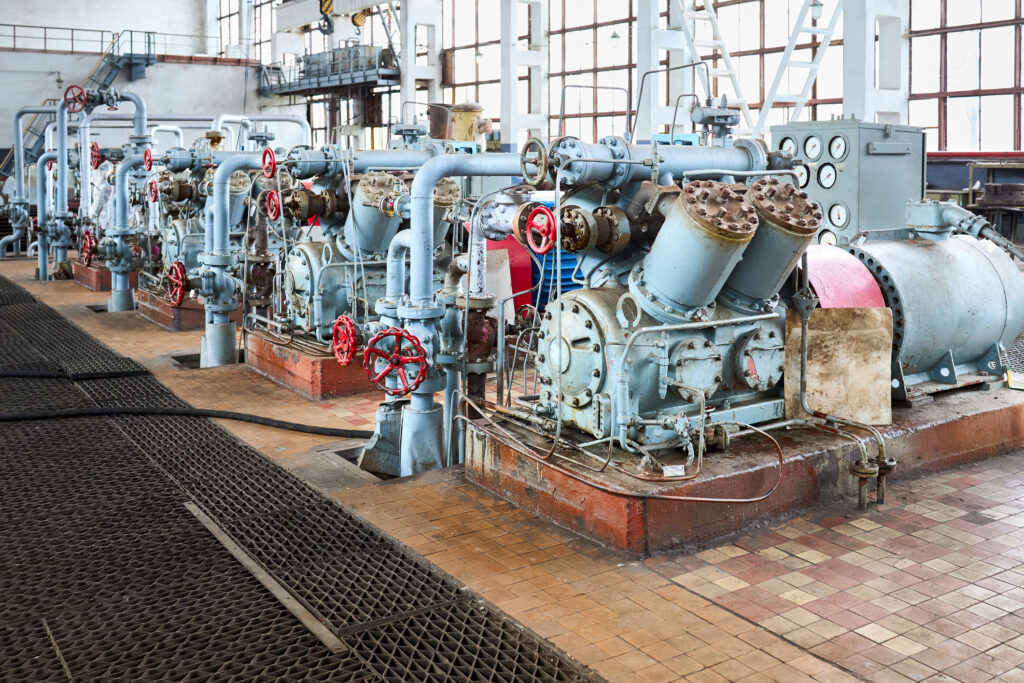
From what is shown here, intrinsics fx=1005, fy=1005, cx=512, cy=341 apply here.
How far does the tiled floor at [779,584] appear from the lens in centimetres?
341

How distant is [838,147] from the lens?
870 cm

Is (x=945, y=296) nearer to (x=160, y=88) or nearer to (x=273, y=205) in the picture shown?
(x=273, y=205)

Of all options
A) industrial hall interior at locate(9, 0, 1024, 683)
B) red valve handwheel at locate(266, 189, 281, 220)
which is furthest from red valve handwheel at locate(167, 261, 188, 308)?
red valve handwheel at locate(266, 189, 281, 220)

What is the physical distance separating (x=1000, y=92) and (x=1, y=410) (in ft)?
42.9

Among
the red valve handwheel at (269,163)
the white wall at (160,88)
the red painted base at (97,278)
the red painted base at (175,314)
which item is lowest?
→ the red painted base at (175,314)

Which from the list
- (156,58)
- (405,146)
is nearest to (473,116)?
(405,146)

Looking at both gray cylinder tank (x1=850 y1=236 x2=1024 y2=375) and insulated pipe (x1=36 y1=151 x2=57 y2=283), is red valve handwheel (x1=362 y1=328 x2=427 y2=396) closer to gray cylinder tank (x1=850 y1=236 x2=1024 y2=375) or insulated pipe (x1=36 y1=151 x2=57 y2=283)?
gray cylinder tank (x1=850 y1=236 x2=1024 y2=375)

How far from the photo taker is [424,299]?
5547 millimetres

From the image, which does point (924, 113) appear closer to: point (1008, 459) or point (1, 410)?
point (1008, 459)

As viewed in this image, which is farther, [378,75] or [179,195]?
[378,75]

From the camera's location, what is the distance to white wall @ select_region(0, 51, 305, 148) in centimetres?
2673

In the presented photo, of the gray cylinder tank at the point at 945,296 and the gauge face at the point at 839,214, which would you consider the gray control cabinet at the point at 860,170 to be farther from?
the gray cylinder tank at the point at 945,296

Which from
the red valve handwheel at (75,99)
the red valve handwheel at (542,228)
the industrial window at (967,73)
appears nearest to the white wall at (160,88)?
the red valve handwheel at (75,99)

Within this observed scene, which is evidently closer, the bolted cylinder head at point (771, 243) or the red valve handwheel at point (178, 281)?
the bolted cylinder head at point (771, 243)
